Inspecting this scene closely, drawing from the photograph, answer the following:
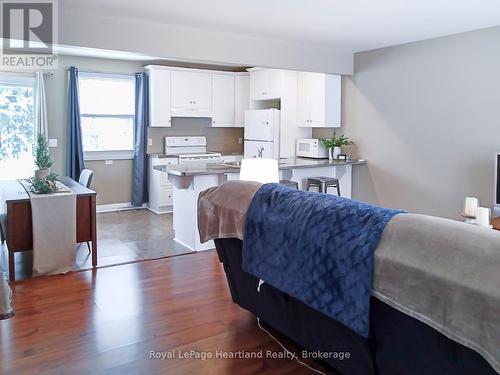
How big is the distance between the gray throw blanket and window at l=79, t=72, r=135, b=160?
6016 millimetres

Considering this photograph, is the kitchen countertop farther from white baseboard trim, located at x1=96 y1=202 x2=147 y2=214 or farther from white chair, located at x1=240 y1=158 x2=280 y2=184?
white baseboard trim, located at x1=96 y1=202 x2=147 y2=214

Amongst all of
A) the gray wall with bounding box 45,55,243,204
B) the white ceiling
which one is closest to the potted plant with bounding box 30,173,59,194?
the white ceiling

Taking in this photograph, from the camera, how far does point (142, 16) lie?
417 centimetres

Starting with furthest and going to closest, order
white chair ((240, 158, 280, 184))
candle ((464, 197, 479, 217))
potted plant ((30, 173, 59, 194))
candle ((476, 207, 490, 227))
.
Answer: potted plant ((30, 173, 59, 194))
white chair ((240, 158, 280, 184))
candle ((464, 197, 479, 217))
candle ((476, 207, 490, 227))

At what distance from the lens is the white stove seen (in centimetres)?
720

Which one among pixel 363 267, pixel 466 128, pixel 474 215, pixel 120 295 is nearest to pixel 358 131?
pixel 466 128

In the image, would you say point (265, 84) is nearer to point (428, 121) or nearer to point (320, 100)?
point (320, 100)

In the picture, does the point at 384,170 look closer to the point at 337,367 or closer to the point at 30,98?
the point at 337,367

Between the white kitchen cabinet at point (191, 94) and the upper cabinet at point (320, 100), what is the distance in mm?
1649

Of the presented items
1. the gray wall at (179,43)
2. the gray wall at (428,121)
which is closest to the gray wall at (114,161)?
the gray wall at (428,121)

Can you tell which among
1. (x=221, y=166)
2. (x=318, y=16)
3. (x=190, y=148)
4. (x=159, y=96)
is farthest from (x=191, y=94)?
(x=318, y=16)

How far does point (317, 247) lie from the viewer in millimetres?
2070

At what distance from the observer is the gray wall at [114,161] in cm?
655

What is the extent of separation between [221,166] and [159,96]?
2.25 meters
